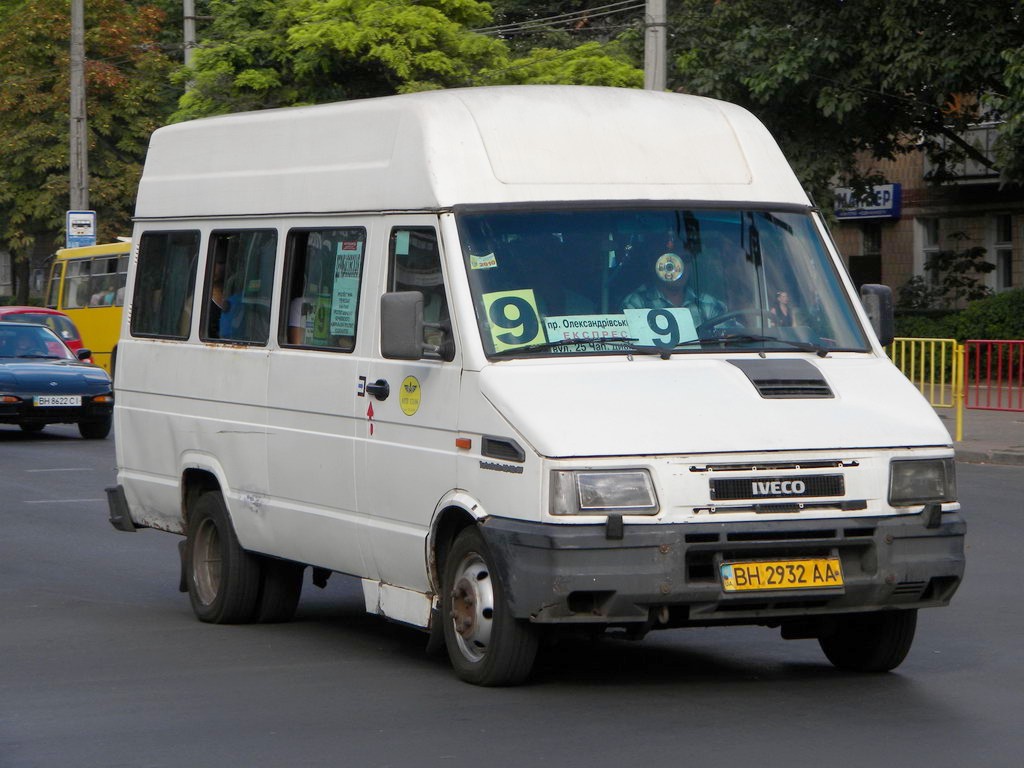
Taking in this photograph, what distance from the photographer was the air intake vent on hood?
7664mm

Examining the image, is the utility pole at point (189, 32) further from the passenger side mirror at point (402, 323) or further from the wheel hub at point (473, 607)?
→ the wheel hub at point (473, 607)

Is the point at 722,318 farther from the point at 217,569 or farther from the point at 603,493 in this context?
the point at 217,569

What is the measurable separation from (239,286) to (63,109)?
4902 cm

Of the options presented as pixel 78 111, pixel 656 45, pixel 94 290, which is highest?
pixel 78 111

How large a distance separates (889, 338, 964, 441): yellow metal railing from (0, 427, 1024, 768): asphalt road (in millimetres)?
11778

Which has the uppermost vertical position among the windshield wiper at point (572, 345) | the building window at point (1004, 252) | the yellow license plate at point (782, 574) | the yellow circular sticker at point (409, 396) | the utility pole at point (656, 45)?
the utility pole at point (656, 45)

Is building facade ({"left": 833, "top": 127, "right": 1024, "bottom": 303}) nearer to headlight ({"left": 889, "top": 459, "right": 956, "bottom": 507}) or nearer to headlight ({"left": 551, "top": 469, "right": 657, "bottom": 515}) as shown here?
headlight ({"left": 889, "top": 459, "right": 956, "bottom": 507})

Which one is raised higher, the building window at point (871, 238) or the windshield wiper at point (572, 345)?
the building window at point (871, 238)

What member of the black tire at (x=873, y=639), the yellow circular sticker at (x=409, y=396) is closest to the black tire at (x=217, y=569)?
the yellow circular sticker at (x=409, y=396)

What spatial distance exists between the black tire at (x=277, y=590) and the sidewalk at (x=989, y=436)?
11617 mm

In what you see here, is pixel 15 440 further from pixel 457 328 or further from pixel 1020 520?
pixel 457 328

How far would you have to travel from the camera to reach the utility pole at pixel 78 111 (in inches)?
1548

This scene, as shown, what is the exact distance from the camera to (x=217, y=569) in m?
10.1

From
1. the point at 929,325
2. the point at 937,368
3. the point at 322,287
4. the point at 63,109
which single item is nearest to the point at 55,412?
the point at 937,368
